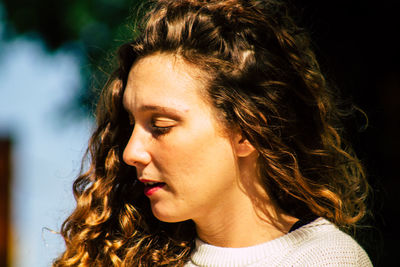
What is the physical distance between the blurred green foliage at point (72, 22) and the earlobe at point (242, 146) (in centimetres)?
231

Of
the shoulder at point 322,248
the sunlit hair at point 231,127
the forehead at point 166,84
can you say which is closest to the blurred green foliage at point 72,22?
the sunlit hair at point 231,127

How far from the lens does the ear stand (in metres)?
2.05

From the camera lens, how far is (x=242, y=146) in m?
2.07

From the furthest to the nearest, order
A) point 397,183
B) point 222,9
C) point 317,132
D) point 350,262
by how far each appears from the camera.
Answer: point 397,183 → point 317,132 → point 222,9 → point 350,262

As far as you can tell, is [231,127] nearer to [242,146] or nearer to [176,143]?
[242,146]

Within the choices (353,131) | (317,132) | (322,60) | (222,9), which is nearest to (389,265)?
(353,131)

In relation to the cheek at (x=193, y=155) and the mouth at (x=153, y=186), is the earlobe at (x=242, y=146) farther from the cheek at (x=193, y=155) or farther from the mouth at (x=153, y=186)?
the mouth at (x=153, y=186)

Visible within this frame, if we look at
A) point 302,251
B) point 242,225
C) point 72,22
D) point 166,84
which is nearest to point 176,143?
point 166,84

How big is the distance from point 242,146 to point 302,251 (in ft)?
1.49

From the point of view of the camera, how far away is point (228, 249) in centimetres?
212

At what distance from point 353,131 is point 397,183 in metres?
0.78

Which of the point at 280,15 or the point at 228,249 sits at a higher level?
the point at 280,15

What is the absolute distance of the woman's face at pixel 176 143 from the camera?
1945 millimetres

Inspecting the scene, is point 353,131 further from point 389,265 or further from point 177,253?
point 177,253
